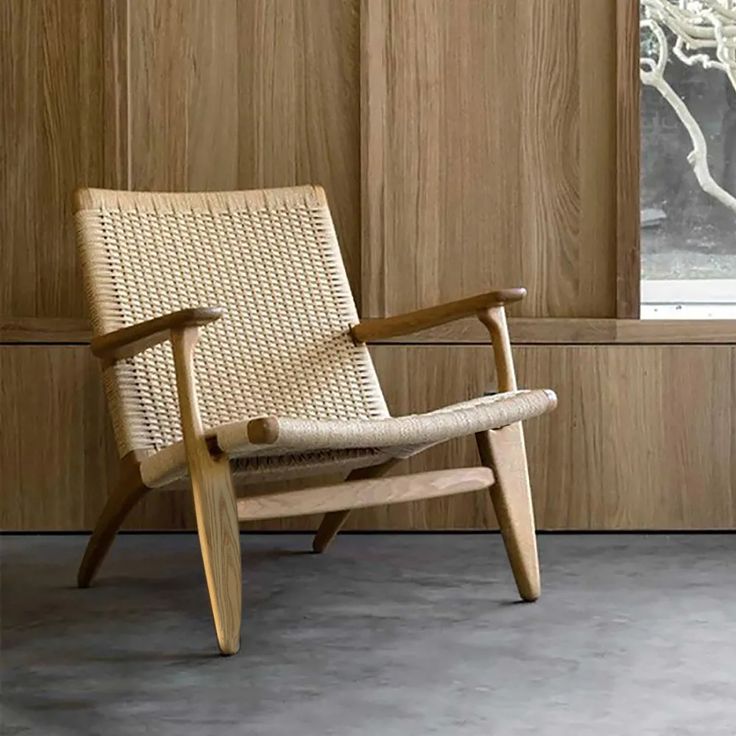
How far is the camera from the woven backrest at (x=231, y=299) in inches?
89.1

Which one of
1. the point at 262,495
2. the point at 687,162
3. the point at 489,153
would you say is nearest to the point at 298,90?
the point at 489,153

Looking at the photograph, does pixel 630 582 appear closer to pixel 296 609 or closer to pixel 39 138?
pixel 296 609

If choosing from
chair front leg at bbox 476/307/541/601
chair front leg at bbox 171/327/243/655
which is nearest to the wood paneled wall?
chair front leg at bbox 476/307/541/601

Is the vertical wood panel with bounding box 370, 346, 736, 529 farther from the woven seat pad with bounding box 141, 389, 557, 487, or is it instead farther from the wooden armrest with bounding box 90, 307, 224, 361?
the wooden armrest with bounding box 90, 307, 224, 361

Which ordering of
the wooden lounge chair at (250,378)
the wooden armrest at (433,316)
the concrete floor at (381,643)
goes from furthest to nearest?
1. the wooden armrest at (433,316)
2. the wooden lounge chair at (250,378)
3. the concrete floor at (381,643)

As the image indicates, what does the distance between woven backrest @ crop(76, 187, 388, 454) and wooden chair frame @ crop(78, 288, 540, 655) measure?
0.08m

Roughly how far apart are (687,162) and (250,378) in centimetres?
125

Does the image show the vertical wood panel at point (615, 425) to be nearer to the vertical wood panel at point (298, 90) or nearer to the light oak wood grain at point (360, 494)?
the vertical wood panel at point (298, 90)

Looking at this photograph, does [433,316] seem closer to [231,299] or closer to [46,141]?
[231,299]

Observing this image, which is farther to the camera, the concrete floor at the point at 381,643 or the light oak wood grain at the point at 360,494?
the light oak wood grain at the point at 360,494

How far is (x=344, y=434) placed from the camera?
5.91 feet

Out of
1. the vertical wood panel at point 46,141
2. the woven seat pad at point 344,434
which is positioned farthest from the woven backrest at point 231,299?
the vertical wood panel at point 46,141

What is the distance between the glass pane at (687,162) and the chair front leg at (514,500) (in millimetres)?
922

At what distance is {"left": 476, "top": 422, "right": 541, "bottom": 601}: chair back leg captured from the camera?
7.00 feet
